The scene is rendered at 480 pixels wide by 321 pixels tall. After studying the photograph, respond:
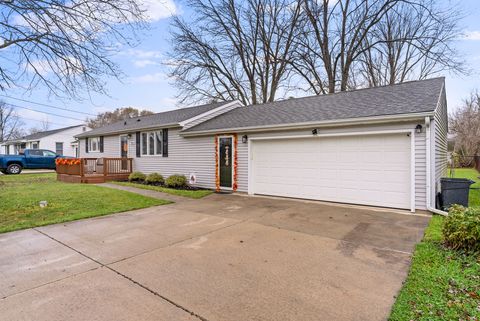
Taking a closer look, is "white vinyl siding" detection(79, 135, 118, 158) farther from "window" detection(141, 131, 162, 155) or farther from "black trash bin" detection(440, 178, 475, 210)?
"black trash bin" detection(440, 178, 475, 210)

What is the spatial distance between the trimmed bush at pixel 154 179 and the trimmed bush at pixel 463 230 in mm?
10695

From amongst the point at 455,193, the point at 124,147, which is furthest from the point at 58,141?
the point at 455,193

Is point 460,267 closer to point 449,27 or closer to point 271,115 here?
point 271,115

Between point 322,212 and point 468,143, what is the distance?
1066 inches

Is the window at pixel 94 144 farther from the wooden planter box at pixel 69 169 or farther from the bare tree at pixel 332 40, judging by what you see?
the bare tree at pixel 332 40

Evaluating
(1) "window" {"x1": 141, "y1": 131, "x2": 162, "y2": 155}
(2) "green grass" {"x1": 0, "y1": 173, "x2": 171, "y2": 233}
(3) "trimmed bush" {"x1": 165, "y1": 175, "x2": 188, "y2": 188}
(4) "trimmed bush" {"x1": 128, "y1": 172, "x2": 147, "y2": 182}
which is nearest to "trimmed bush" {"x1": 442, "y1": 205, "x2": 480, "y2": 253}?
(2) "green grass" {"x1": 0, "y1": 173, "x2": 171, "y2": 233}

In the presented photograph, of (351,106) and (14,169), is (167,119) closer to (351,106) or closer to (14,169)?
(351,106)

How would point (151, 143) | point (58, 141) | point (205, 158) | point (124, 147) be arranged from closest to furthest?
point (205, 158)
point (151, 143)
point (124, 147)
point (58, 141)

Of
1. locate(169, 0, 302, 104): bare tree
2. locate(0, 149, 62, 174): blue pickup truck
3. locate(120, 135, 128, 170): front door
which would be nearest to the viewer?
locate(120, 135, 128, 170): front door

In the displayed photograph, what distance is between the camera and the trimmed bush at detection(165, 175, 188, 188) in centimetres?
1114

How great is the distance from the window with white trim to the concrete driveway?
24.1ft

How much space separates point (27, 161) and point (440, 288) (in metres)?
22.7

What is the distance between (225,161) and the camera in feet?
33.1

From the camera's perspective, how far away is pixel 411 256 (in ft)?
12.3
